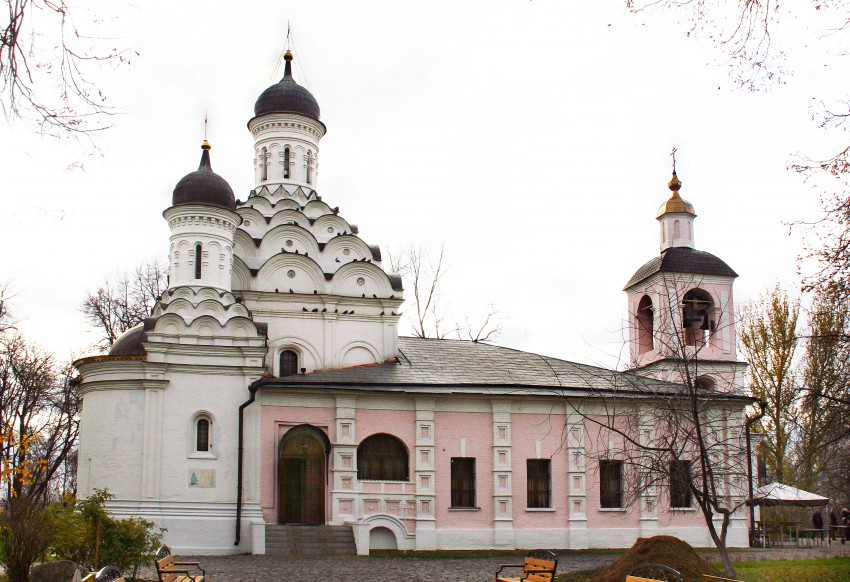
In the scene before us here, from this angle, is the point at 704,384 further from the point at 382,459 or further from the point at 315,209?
the point at 315,209

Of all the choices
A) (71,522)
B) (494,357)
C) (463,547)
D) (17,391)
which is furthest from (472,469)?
(17,391)

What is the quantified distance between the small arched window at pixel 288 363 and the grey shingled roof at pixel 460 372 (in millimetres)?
1502

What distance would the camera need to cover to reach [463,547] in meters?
22.5

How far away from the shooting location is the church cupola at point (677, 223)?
29.2m

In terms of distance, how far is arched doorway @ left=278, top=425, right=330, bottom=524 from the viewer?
21859 mm

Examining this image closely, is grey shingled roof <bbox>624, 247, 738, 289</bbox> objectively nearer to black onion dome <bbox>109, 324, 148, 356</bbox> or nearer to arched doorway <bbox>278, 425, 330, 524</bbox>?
arched doorway <bbox>278, 425, 330, 524</bbox>

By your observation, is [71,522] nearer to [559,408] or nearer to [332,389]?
[332,389]

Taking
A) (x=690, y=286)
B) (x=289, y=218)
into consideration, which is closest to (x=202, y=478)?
(x=289, y=218)

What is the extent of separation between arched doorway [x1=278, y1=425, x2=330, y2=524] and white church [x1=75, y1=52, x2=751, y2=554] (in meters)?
0.03

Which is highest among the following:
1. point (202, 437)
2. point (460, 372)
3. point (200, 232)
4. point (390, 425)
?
point (200, 232)

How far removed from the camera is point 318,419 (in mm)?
22375

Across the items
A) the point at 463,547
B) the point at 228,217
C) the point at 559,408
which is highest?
the point at 228,217

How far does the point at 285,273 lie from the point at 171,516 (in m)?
7.00

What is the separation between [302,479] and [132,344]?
16.9 ft
